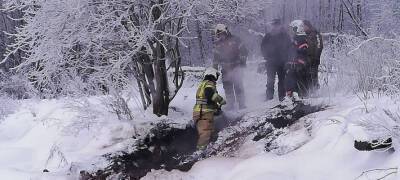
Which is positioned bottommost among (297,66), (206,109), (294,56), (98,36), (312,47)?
(206,109)

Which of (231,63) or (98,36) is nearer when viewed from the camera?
(98,36)

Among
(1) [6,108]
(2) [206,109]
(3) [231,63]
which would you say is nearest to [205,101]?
(2) [206,109]

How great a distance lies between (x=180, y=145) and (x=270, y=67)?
258 centimetres

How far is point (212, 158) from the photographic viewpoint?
677 centimetres

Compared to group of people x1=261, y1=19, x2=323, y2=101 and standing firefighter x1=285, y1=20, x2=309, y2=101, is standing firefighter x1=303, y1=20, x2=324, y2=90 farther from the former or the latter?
standing firefighter x1=285, y1=20, x2=309, y2=101

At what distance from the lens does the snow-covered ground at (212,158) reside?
522 cm

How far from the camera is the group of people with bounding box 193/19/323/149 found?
7691 millimetres

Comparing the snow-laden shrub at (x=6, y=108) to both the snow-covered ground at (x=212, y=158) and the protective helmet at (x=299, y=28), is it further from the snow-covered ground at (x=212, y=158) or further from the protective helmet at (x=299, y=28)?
the protective helmet at (x=299, y=28)

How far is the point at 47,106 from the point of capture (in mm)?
11133

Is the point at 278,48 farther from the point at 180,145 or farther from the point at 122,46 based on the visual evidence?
the point at 122,46

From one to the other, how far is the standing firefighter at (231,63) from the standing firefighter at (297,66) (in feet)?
3.19

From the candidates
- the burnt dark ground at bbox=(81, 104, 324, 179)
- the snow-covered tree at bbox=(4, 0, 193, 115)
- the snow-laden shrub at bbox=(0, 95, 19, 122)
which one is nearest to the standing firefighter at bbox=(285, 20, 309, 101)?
the burnt dark ground at bbox=(81, 104, 324, 179)

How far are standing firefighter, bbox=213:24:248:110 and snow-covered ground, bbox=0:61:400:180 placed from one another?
0.44 metres

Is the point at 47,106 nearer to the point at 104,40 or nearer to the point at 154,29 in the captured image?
the point at 104,40
